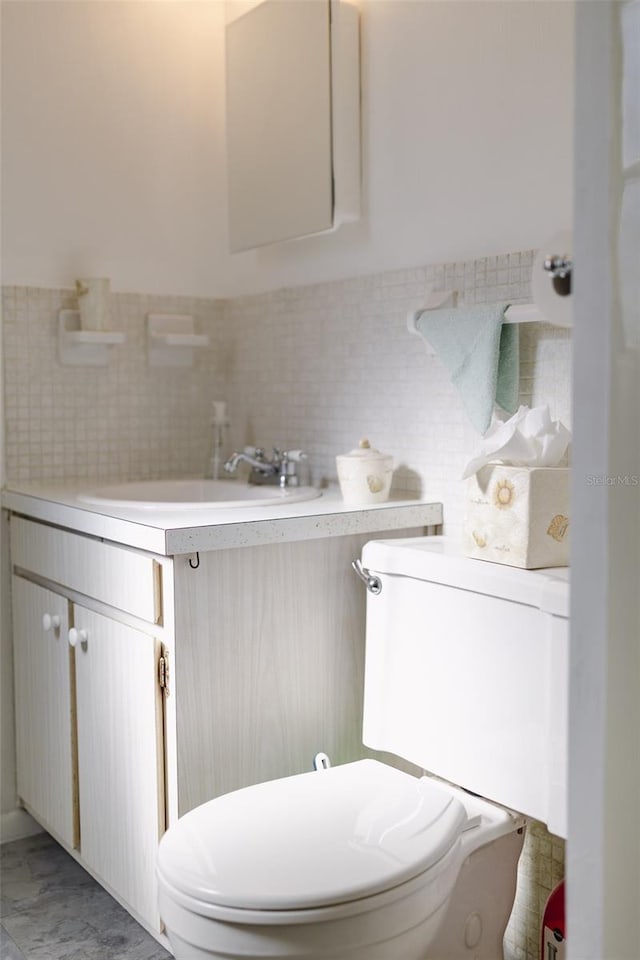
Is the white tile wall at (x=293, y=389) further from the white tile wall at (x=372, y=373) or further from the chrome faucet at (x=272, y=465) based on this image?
the chrome faucet at (x=272, y=465)

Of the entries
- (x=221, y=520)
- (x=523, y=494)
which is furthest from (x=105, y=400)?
(x=523, y=494)

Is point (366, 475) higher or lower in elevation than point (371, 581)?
higher

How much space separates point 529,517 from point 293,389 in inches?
38.5

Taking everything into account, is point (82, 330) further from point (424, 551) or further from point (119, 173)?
point (424, 551)

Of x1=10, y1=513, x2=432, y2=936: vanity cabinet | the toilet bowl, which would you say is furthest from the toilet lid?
x1=10, y1=513, x2=432, y2=936: vanity cabinet

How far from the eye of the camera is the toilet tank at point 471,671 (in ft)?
4.53

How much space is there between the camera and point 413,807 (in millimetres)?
1422

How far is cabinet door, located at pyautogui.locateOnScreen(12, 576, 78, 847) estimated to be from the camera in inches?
78.0

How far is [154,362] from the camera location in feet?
8.09

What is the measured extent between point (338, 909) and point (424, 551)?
0.61 metres

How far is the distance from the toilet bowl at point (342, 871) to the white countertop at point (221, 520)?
409 mm

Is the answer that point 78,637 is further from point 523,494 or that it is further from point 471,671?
point 523,494

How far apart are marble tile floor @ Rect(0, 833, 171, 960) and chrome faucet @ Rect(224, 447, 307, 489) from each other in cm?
94

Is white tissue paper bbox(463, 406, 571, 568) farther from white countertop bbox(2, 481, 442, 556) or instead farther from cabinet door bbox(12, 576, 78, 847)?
cabinet door bbox(12, 576, 78, 847)
